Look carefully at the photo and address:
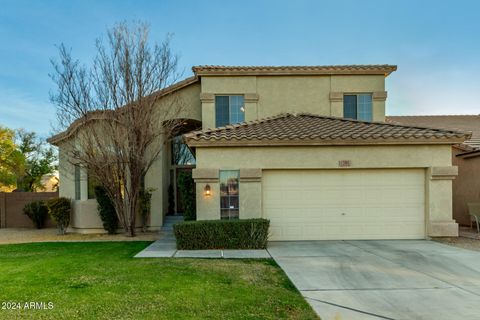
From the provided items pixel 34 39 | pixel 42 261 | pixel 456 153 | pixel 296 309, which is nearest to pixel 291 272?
pixel 296 309

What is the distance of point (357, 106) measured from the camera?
16.0 metres

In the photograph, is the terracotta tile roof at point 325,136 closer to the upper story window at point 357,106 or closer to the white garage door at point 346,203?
the white garage door at point 346,203

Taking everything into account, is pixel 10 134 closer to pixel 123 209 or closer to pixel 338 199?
pixel 123 209

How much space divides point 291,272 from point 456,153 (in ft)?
42.4

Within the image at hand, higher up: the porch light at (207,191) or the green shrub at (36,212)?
the porch light at (207,191)

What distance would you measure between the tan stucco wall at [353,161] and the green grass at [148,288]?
12.2 ft

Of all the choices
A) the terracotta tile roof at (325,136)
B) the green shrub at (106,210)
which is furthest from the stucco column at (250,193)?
the green shrub at (106,210)

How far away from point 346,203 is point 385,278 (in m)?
4.84

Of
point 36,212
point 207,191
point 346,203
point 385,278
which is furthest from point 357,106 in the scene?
point 36,212

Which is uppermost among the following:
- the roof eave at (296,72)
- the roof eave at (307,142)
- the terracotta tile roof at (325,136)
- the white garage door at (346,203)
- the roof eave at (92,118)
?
the roof eave at (296,72)

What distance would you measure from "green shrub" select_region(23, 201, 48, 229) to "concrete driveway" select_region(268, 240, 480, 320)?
43.6 feet

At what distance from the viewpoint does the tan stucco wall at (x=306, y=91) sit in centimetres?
1565

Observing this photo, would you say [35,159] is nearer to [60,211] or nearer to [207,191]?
[60,211]

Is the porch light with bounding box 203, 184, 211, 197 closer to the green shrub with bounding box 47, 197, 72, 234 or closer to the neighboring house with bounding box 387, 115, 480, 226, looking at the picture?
the green shrub with bounding box 47, 197, 72, 234
